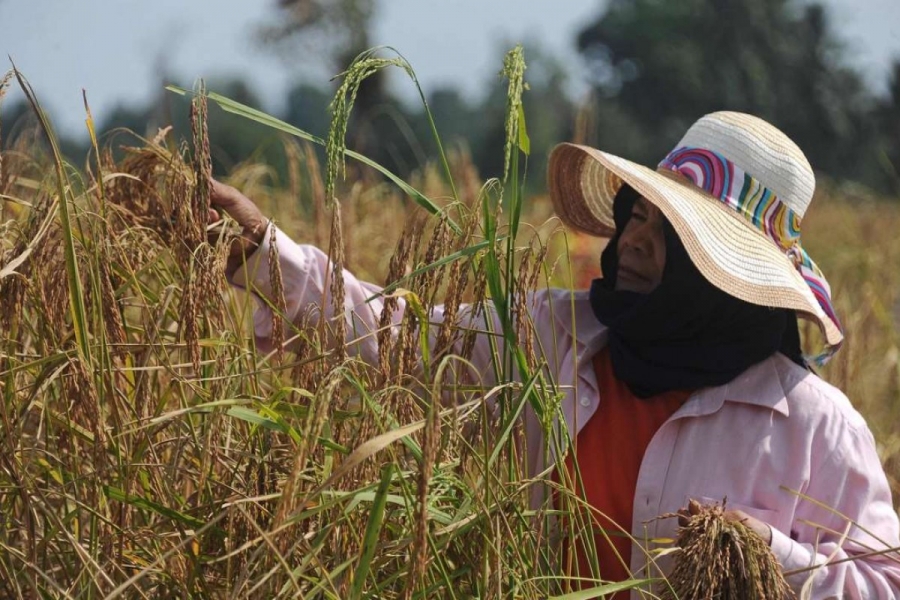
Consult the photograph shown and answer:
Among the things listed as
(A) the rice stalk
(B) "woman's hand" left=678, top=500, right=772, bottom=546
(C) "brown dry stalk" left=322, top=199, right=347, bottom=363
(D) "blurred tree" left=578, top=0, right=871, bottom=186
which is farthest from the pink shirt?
(D) "blurred tree" left=578, top=0, right=871, bottom=186

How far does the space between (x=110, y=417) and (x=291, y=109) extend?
32864 millimetres

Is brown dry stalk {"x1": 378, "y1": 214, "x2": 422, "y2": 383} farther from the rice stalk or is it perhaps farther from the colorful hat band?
the colorful hat band

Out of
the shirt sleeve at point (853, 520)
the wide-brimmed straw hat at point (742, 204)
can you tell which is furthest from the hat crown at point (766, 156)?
the shirt sleeve at point (853, 520)

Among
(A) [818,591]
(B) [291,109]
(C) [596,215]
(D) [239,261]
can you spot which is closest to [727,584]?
(A) [818,591]

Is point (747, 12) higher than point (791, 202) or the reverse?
higher

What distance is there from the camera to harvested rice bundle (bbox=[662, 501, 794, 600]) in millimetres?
1195

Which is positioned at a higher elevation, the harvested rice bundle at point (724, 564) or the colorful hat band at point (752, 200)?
the colorful hat band at point (752, 200)

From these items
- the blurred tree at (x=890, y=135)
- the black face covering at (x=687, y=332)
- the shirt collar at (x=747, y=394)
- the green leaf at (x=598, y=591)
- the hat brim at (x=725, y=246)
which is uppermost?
the blurred tree at (x=890, y=135)

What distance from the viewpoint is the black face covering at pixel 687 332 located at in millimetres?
1837

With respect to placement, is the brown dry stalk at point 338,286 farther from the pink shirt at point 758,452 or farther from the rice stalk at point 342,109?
the pink shirt at point 758,452

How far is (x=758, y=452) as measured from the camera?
179cm

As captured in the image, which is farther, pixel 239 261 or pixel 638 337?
pixel 638 337

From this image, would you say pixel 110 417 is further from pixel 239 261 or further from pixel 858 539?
pixel 858 539

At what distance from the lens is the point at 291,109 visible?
33.6 metres
